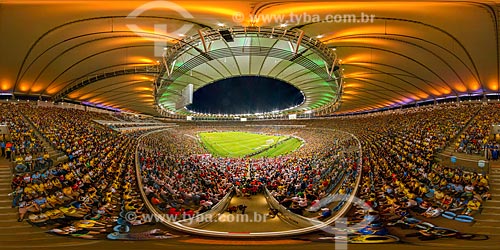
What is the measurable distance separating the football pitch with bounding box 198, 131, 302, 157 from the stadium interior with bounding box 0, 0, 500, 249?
2 cm

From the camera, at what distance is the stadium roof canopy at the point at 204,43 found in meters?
2.29

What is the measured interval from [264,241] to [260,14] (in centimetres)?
217

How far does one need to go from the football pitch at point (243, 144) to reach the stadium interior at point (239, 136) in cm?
2

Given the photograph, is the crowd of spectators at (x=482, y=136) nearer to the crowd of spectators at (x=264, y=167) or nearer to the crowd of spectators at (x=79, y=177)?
the crowd of spectators at (x=264, y=167)

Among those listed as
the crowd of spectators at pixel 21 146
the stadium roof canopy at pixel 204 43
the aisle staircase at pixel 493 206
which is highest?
the stadium roof canopy at pixel 204 43

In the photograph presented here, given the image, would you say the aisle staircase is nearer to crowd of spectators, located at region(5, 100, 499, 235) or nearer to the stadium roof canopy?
crowd of spectators, located at region(5, 100, 499, 235)

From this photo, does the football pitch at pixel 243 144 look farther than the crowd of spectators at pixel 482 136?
Yes

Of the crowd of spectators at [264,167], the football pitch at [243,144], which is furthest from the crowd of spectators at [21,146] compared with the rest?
the football pitch at [243,144]

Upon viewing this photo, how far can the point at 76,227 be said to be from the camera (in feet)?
7.01

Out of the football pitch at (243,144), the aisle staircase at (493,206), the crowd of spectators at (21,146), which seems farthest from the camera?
the football pitch at (243,144)

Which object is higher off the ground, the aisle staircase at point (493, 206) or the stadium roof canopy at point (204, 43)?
the stadium roof canopy at point (204, 43)

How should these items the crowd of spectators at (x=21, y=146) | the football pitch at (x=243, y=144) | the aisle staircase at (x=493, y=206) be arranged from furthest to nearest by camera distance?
the football pitch at (x=243, y=144), the crowd of spectators at (x=21, y=146), the aisle staircase at (x=493, y=206)

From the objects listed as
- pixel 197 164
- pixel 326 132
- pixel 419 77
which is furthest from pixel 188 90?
pixel 419 77

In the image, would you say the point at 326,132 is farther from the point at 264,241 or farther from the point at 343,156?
the point at 264,241
